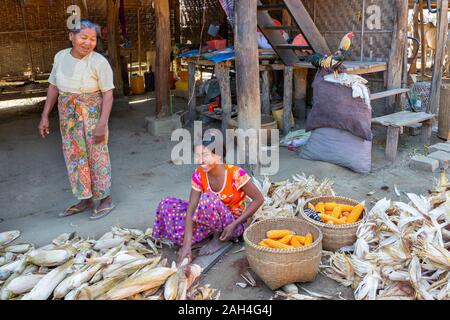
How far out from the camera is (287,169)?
17.6 ft

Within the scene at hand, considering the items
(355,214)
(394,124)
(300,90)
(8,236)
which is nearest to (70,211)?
(8,236)

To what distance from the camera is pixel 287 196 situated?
417 cm

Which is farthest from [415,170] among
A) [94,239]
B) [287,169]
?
[94,239]

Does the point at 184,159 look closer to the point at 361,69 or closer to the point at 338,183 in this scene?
the point at 338,183

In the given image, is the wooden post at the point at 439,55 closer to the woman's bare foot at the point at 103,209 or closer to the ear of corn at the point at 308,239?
the ear of corn at the point at 308,239

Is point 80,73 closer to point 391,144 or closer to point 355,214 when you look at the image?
point 355,214

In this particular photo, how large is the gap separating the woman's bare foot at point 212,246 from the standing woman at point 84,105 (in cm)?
127

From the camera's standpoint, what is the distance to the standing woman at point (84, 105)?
3.89 m

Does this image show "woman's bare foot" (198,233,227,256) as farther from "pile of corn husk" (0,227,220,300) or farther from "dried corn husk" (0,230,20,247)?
"dried corn husk" (0,230,20,247)

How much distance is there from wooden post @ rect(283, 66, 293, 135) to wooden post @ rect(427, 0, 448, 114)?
6.69 feet

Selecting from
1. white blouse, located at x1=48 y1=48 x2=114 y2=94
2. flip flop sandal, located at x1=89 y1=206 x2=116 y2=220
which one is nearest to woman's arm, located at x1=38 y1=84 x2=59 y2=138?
white blouse, located at x1=48 y1=48 x2=114 y2=94

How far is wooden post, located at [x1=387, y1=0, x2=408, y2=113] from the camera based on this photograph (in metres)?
6.20

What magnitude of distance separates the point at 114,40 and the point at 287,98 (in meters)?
4.59

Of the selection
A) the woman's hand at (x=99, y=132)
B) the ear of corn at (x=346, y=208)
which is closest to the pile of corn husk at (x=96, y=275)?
the woman's hand at (x=99, y=132)
